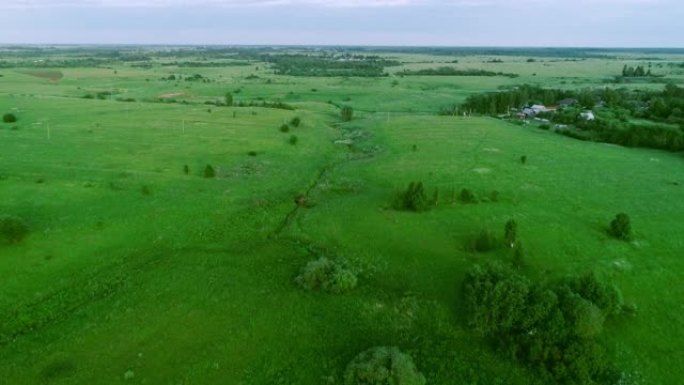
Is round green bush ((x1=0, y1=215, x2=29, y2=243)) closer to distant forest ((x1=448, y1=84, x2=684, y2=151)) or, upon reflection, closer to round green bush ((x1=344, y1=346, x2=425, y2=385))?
round green bush ((x1=344, y1=346, x2=425, y2=385))

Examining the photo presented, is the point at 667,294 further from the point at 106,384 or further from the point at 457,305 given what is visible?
the point at 106,384

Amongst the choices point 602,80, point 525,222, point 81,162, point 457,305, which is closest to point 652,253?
point 525,222

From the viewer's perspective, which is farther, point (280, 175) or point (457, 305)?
point (280, 175)

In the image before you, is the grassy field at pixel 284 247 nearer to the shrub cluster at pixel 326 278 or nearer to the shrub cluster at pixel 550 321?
the shrub cluster at pixel 326 278

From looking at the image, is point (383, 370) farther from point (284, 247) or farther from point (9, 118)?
point (9, 118)

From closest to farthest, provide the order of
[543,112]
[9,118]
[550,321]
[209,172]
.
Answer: [550,321] < [209,172] < [9,118] < [543,112]

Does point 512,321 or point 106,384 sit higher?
point 512,321

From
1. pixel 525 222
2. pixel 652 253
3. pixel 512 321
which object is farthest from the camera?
pixel 525 222

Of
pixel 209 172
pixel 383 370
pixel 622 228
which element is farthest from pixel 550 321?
pixel 209 172
